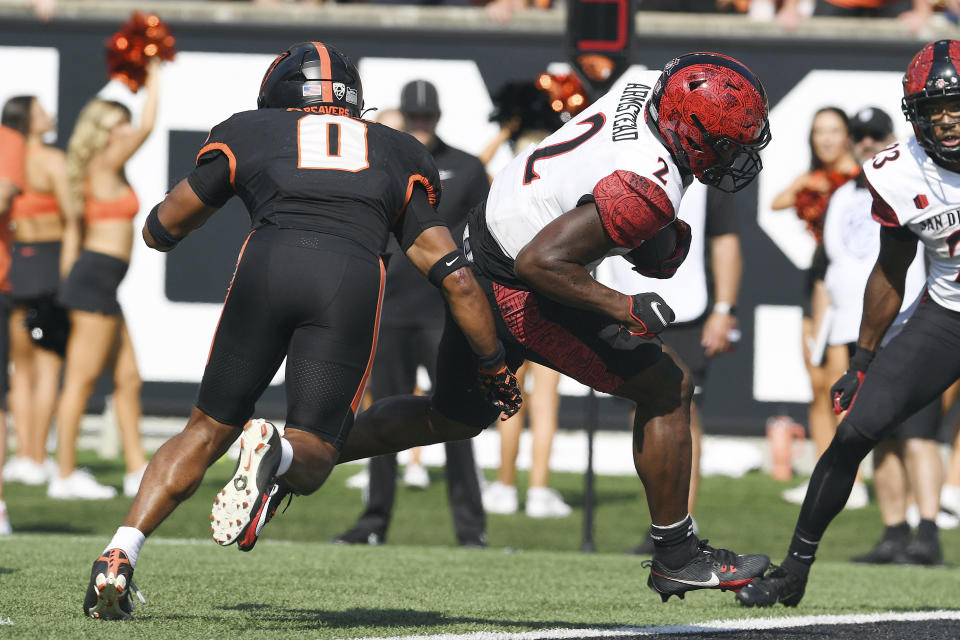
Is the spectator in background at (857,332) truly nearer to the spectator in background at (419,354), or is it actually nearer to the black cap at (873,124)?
the black cap at (873,124)

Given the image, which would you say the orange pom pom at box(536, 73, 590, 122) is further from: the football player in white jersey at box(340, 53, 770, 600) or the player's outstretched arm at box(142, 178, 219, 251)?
the player's outstretched arm at box(142, 178, 219, 251)

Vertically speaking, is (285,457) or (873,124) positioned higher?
(873,124)

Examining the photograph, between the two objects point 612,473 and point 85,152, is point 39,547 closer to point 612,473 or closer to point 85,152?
point 85,152

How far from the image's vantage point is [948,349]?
5.83 m

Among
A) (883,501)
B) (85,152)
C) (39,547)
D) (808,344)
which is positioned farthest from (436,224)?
(808,344)

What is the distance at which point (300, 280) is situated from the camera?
4656 millimetres

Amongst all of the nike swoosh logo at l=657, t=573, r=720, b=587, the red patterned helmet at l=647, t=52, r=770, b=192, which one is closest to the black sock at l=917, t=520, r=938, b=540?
the nike swoosh logo at l=657, t=573, r=720, b=587

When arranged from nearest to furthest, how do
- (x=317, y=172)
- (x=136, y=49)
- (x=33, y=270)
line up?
1. (x=317, y=172)
2. (x=136, y=49)
3. (x=33, y=270)

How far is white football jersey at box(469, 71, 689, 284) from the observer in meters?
4.73

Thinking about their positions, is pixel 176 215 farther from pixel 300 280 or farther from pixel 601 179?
pixel 601 179

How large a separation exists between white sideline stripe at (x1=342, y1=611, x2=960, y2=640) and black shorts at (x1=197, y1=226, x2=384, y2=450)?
0.77 metres

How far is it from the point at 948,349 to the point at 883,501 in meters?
2.66

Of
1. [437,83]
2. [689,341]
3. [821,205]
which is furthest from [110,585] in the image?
[437,83]

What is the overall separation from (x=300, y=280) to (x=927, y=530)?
4546 mm
